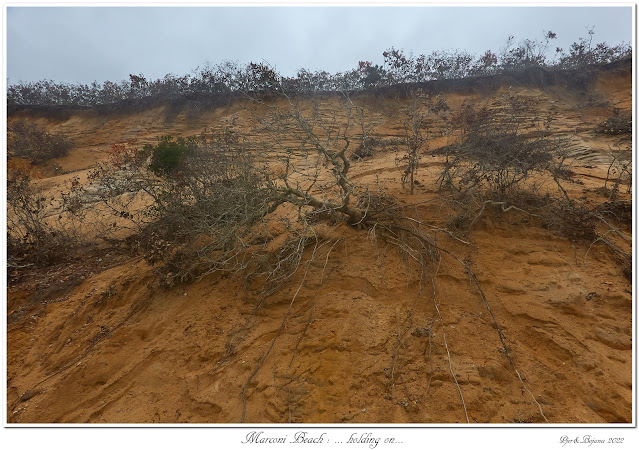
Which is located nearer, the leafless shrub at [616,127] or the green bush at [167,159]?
the green bush at [167,159]

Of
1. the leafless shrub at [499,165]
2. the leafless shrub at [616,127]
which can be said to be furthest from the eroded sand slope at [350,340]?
the leafless shrub at [616,127]

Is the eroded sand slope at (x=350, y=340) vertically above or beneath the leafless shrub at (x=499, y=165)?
beneath

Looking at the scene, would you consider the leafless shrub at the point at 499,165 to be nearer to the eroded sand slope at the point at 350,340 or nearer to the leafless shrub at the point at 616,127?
the eroded sand slope at the point at 350,340

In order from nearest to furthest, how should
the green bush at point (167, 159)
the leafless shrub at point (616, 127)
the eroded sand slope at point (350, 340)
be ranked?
the eroded sand slope at point (350, 340), the green bush at point (167, 159), the leafless shrub at point (616, 127)

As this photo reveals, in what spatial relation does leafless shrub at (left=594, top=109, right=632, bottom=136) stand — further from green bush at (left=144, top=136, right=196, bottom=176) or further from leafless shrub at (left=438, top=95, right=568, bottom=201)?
green bush at (left=144, top=136, right=196, bottom=176)

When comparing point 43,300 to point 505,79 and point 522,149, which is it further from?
point 505,79


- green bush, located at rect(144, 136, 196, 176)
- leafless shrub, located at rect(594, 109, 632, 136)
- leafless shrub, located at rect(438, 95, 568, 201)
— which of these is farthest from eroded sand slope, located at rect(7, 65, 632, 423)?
leafless shrub, located at rect(594, 109, 632, 136)

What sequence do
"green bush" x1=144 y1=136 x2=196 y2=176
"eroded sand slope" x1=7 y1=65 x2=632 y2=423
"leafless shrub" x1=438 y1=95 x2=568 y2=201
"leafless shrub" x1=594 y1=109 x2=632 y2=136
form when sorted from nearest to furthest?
"eroded sand slope" x1=7 y1=65 x2=632 y2=423 < "leafless shrub" x1=438 y1=95 x2=568 y2=201 < "green bush" x1=144 y1=136 x2=196 y2=176 < "leafless shrub" x1=594 y1=109 x2=632 y2=136

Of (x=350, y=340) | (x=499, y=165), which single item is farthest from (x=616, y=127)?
(x=350, y=340)

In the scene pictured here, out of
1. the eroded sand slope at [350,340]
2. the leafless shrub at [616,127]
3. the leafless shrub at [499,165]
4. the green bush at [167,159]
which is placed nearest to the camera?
the eroded sand slope at [350,340]

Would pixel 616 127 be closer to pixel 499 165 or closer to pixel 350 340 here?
pixel 499 165
